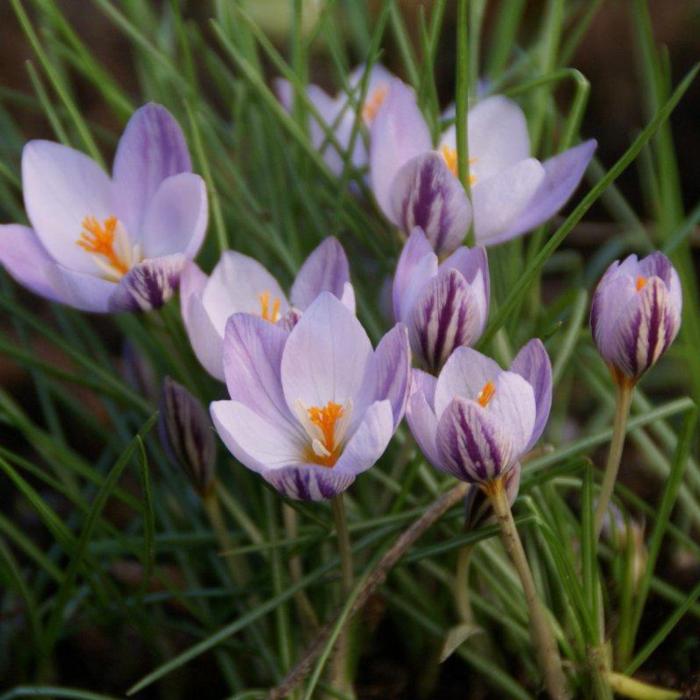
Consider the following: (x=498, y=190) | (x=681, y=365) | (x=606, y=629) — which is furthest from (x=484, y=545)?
(x=681, y=365)

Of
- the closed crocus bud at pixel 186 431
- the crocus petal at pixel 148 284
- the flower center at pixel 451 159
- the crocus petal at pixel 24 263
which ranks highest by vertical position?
the crocus petal at pixel 24 263

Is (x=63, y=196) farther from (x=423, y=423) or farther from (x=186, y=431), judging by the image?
(x=423, y=423)

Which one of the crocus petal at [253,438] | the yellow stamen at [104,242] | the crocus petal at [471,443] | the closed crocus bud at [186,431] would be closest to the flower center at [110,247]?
the yellow stamen at [104,242]

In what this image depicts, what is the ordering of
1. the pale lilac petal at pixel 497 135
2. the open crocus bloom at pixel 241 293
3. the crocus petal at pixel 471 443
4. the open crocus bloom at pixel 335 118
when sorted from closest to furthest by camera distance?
the crocus petal at pixel 471 443 → the open crocus bloom at pixel 241 293 → the pale lilac petal at pixel 497 135 → the open crocus bloom at pixel 335 118

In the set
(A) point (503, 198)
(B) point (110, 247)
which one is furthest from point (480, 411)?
(B) point (110, 247)

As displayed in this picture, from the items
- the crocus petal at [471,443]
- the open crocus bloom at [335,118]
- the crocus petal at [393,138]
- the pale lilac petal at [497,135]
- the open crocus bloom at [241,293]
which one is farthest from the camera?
the open crocus bloom at [335,118]

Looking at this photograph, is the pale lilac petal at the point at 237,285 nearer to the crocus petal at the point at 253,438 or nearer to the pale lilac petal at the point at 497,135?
the crocus petal at the point at 253,438
